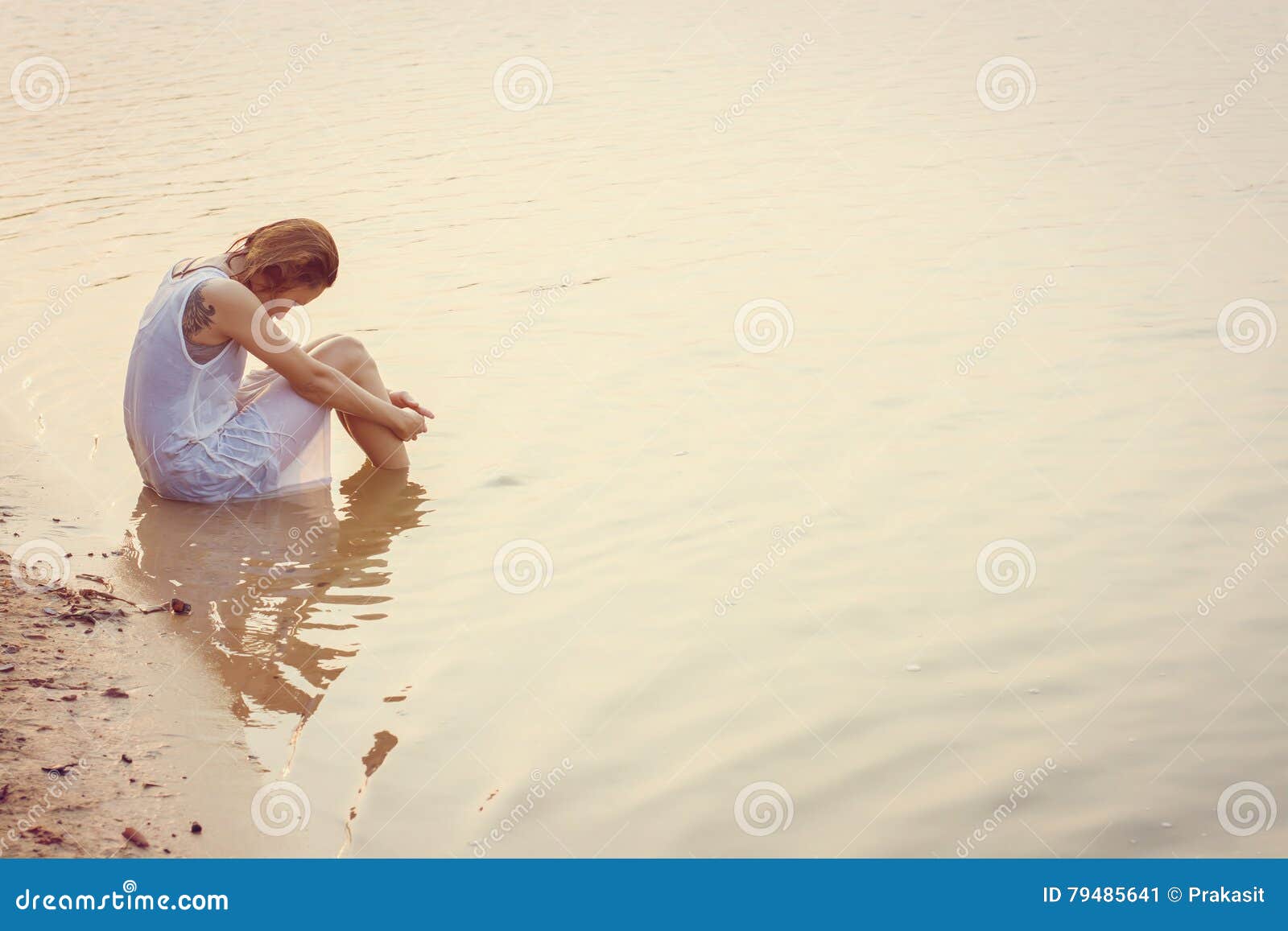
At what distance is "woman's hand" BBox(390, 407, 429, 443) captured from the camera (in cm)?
523

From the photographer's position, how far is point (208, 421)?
5023mm

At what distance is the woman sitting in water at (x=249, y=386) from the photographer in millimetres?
4656

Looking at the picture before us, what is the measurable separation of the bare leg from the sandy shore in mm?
1378
